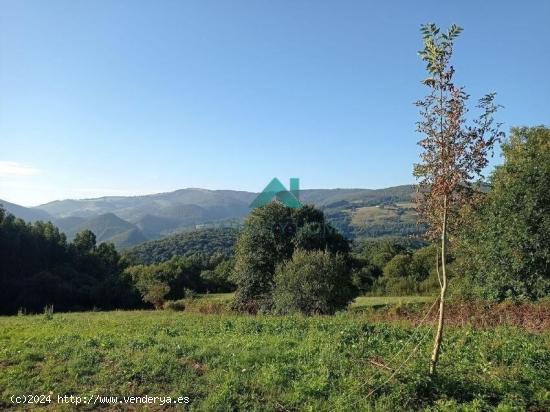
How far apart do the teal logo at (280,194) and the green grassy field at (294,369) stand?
26196 mm

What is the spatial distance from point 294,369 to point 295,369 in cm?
2

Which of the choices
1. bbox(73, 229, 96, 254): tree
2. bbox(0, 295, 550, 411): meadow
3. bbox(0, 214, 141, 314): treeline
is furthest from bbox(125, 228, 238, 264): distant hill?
bbox(0, 295, 550, 411): meadow

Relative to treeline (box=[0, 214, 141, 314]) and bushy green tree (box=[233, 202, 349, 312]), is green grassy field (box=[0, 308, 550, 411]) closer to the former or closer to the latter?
bushy green tree (box=[233, 202, 349, 312])

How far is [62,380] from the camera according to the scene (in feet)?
28.9

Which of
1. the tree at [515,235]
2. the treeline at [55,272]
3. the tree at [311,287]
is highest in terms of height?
the tree at [515,235]

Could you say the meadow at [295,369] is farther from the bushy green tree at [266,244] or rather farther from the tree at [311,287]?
the bushy green tree at [266,244]

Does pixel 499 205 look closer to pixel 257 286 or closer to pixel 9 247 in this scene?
pixel 257 286

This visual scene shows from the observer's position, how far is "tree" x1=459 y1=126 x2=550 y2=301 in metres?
21.0

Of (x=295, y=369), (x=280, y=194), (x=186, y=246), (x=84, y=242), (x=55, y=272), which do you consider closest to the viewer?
(x=295, y=369)

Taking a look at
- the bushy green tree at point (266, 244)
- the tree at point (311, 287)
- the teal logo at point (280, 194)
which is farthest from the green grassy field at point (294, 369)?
the teal logo at point (280, 194)

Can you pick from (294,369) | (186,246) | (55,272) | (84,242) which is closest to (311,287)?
(294,369)

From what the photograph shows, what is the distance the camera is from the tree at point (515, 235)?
2100 centimetres

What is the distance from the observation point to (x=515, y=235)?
2155 centimetres

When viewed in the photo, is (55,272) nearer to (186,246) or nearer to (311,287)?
(311,287)
